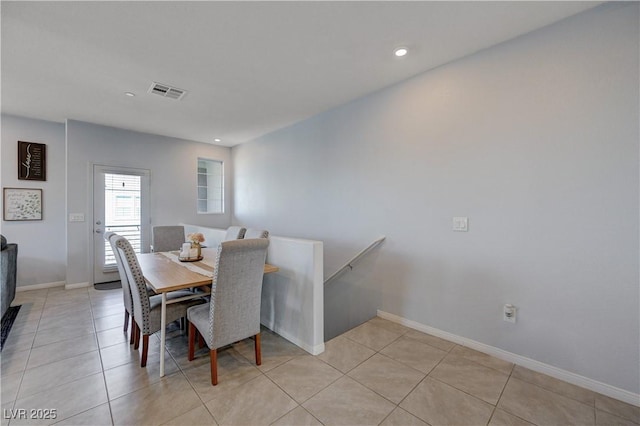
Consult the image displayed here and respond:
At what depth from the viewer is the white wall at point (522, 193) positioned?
190 centimetres

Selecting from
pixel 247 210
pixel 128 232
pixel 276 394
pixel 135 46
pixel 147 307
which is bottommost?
pixel 276 394

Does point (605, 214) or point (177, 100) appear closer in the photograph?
point (605, 214)

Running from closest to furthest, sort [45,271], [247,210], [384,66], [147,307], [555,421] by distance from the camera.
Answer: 1. [555,421]
2. [147,307]
3. [384,66]
4. [45,271]
5. [247,210]

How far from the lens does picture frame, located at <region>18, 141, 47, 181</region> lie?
A: 4270 millimetres

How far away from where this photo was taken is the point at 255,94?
11.3 ft

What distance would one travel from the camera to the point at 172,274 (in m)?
2.43

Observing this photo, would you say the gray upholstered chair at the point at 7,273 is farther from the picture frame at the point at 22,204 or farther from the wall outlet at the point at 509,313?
the wall outlet at the point at 509,313

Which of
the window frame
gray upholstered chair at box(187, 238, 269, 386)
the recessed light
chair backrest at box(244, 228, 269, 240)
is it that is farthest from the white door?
the recessed light

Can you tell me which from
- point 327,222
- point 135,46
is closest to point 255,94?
point 135,46

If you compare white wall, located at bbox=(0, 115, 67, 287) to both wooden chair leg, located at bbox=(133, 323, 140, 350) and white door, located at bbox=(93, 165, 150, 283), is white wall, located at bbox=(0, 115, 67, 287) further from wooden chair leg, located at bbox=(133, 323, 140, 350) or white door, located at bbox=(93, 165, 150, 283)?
wooden chair leg, located at bbox=(133, 323, 140, 350)

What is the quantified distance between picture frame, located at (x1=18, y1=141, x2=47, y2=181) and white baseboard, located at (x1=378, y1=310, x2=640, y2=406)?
6.08 meters

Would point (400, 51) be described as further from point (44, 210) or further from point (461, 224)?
point (44, 210)

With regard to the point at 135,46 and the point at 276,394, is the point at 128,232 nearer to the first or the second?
the point at 135,46

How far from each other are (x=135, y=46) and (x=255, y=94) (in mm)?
1331
